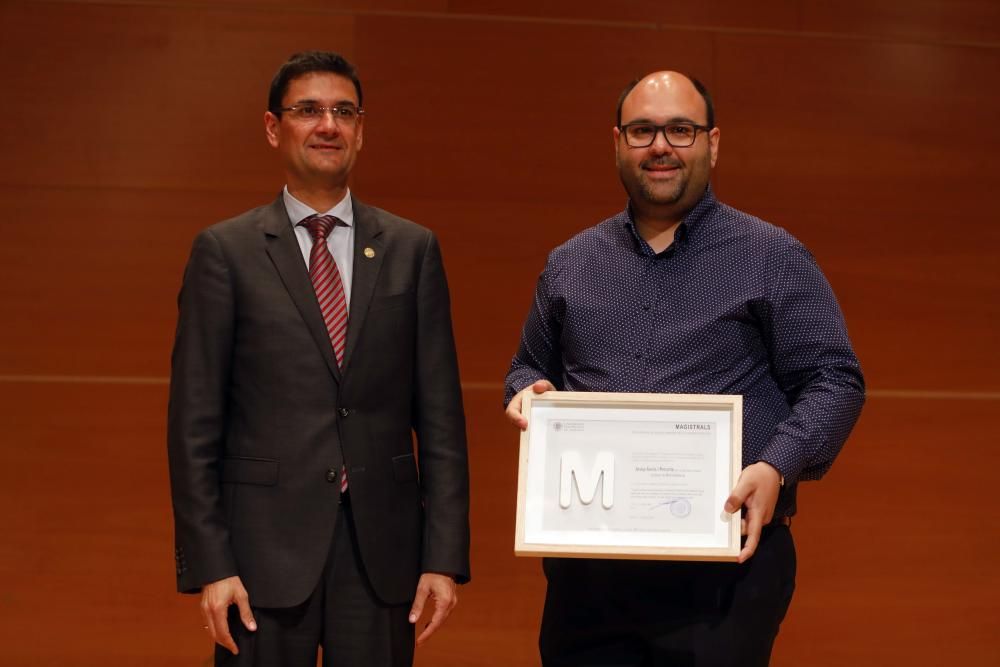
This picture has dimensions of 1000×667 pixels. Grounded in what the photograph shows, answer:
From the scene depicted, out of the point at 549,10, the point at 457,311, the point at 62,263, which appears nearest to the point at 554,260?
the point at 457,311

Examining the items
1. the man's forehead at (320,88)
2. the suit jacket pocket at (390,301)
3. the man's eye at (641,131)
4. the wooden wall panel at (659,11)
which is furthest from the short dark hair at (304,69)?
the wooden wall panel at (659,11)

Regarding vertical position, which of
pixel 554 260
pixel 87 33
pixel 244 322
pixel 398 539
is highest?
pixel 87 33

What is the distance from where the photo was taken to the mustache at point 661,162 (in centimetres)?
190

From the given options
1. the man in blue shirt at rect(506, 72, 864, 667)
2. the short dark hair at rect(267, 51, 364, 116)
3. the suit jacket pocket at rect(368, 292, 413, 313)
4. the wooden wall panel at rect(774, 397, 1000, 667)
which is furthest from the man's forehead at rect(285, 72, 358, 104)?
the wooden wall panel at rect(774, 397, 1000, 667)

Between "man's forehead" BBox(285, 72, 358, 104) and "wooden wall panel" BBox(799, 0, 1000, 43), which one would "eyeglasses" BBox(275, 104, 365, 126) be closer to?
"man's forehead" BBox(285, 72, 358, 104)

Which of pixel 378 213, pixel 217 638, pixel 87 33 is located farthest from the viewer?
pixel 87 33

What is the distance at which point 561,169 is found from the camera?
10.5 ft

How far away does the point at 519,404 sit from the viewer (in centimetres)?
190

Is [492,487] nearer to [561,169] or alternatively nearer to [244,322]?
[561,169]

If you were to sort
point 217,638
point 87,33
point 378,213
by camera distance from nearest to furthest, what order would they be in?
point 217,638 < point 378,213 < point 87,33

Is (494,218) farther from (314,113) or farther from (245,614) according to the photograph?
(245,614)

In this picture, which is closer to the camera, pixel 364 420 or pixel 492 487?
pixel 364 420

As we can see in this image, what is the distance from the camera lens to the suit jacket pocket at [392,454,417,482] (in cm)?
188

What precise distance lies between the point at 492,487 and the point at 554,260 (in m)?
Answer: 1.24
